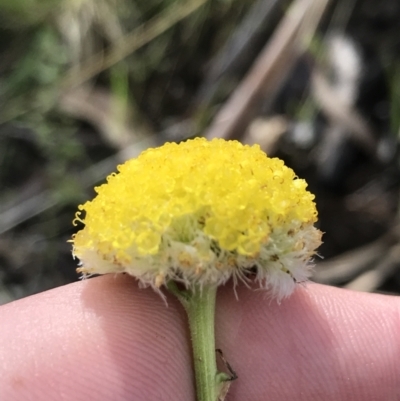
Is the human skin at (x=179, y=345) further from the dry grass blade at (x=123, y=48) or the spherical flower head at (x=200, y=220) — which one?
the dry grass blade at (x=123, y=48)

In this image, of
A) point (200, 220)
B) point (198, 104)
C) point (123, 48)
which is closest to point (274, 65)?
point (198, 104)

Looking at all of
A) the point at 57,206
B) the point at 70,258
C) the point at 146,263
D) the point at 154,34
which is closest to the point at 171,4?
the point at 154,34

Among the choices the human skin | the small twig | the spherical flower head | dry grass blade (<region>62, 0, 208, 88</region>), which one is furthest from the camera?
dry grass blade (<region>62, 0, 208, 88</region>)

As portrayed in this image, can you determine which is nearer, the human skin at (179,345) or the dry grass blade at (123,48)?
the human skin at (179,345)

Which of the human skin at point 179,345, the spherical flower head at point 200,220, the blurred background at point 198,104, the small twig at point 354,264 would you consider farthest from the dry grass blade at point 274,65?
the spherical flower head at point 200,220

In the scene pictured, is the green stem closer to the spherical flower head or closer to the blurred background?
the spherical flower head

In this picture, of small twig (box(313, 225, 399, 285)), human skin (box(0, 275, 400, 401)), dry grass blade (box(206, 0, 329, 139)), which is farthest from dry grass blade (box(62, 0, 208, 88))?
human skin (box(0, 275, 400, 401))

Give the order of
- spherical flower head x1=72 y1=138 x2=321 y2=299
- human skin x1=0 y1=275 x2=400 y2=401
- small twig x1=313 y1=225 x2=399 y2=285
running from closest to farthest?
spherical flower head x1=72 y1=138 x2=321 y2=299, human skin x1=0 y1=275 x2=400 y2=401, small twig x1=313 y1=225 x2=399 y2=285

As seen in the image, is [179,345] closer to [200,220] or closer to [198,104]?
[200,220]
